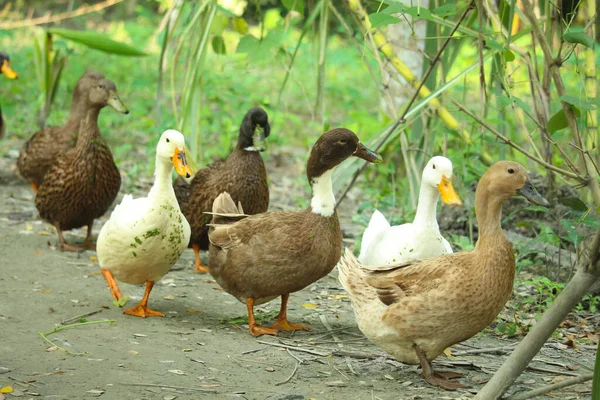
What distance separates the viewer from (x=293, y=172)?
8719mm

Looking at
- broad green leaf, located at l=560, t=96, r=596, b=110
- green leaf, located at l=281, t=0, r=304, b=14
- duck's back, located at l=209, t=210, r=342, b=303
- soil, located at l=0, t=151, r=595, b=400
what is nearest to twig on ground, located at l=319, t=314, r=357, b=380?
soil, located at l=0, t=151, r=595, b=400

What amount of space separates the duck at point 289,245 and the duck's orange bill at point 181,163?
40cm

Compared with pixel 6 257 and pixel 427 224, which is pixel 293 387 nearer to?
pixel 427 224

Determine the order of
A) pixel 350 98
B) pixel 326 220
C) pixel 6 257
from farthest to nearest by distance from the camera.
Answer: pixel 350 98
pixel 6 257
pixel 326 220

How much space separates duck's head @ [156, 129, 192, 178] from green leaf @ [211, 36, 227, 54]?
1.54 metres

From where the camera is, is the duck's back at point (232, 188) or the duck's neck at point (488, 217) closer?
the duck's neck at point (488, 217)

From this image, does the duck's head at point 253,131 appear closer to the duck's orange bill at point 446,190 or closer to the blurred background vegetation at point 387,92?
the blurred background vegetation at point 387,92

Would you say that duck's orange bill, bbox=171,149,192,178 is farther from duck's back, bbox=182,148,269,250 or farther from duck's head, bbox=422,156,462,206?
duck's head, bbox=422,156,462,206

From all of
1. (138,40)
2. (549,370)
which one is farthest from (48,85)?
(138,40)

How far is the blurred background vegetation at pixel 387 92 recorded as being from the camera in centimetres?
443

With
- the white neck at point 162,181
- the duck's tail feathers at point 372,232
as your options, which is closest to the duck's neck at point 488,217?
the duck's tail feathers at point 372,232

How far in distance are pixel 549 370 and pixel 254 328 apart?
152 centimetres

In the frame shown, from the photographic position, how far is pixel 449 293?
3621mm

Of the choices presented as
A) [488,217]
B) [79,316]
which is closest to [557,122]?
[488,217]
